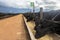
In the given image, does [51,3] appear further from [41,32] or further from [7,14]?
[41,32]

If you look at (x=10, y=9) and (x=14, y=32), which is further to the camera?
(x=10, y=9)

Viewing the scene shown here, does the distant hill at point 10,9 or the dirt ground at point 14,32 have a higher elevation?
the dirt ground at point 14,32

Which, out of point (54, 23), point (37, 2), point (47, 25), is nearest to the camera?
point (54, 23)

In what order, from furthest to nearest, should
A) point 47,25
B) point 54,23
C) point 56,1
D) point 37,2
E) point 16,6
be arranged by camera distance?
point 16,6, point 37,2, point 56,1, point 47,25, point 54,23

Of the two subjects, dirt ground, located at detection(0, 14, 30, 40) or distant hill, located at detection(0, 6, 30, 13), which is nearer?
dirt ground, located at detection(0, 14, 30, 40)

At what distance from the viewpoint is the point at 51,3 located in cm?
880

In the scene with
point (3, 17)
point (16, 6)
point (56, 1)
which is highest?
point (56, 1)

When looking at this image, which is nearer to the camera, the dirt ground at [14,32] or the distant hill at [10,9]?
the dirt ground at [14,32]

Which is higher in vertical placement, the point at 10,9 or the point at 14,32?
the point at 14,32

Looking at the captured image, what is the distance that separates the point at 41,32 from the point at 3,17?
813cm

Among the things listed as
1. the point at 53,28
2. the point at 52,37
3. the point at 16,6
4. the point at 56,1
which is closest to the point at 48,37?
the point at 52,37

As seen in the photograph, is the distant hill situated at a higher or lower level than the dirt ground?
lower

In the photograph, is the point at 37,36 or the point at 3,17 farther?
the point at 3,17

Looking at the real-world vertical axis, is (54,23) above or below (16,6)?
above
